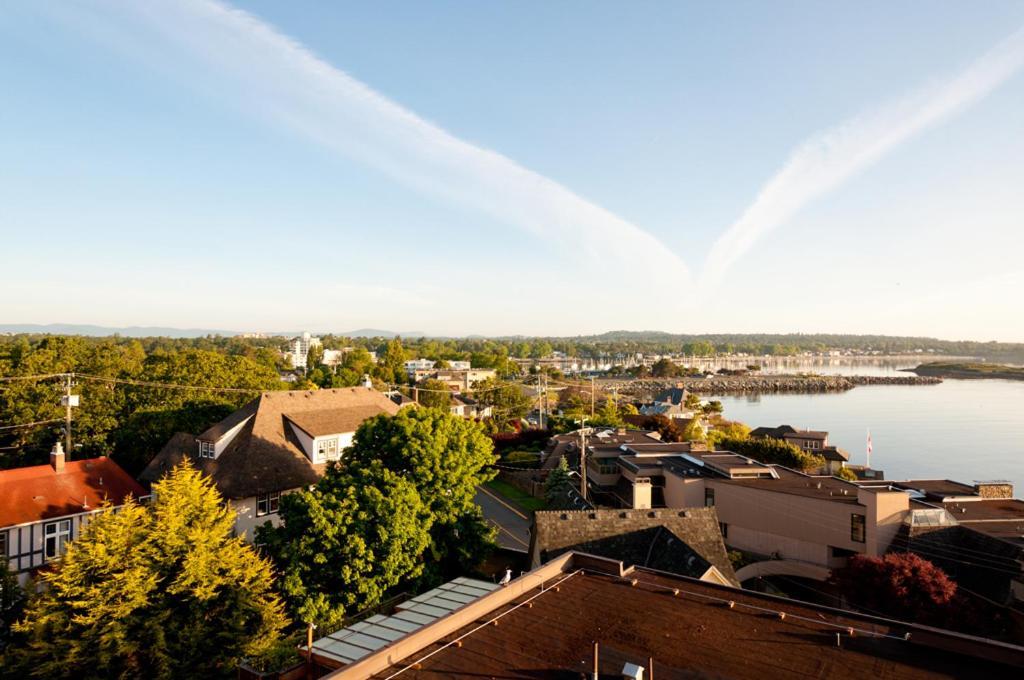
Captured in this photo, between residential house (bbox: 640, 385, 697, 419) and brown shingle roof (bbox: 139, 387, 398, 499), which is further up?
brown shingle roof (bbox: 139, 387, 398, 499)

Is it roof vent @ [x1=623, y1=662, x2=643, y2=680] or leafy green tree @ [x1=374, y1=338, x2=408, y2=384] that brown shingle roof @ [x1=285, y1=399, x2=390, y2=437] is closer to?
roof vent @ [x1=623, y1=662, x2=643, y2=680]

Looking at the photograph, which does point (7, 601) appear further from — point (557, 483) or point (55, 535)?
point (557, 483)

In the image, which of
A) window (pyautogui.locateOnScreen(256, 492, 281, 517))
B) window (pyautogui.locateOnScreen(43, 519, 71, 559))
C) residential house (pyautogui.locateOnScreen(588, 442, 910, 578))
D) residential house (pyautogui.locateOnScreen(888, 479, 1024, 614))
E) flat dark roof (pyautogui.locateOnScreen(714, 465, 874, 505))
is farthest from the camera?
window (pyautogui.locateOnScreen(256, 492, 281, 517))

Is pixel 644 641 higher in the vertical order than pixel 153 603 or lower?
higher

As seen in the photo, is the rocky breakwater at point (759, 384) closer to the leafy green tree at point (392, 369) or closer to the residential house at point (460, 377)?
the residential house at point (460, 377)

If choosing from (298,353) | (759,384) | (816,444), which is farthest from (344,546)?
(298,353)

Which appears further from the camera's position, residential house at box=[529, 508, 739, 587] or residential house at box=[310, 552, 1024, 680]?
residential house at box=[529, 508, 739, 587]

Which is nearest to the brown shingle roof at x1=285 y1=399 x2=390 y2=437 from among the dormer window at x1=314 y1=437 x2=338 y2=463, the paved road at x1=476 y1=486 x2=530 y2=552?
the dormer window at x1=314 y1=437 x2=338 y2=463
